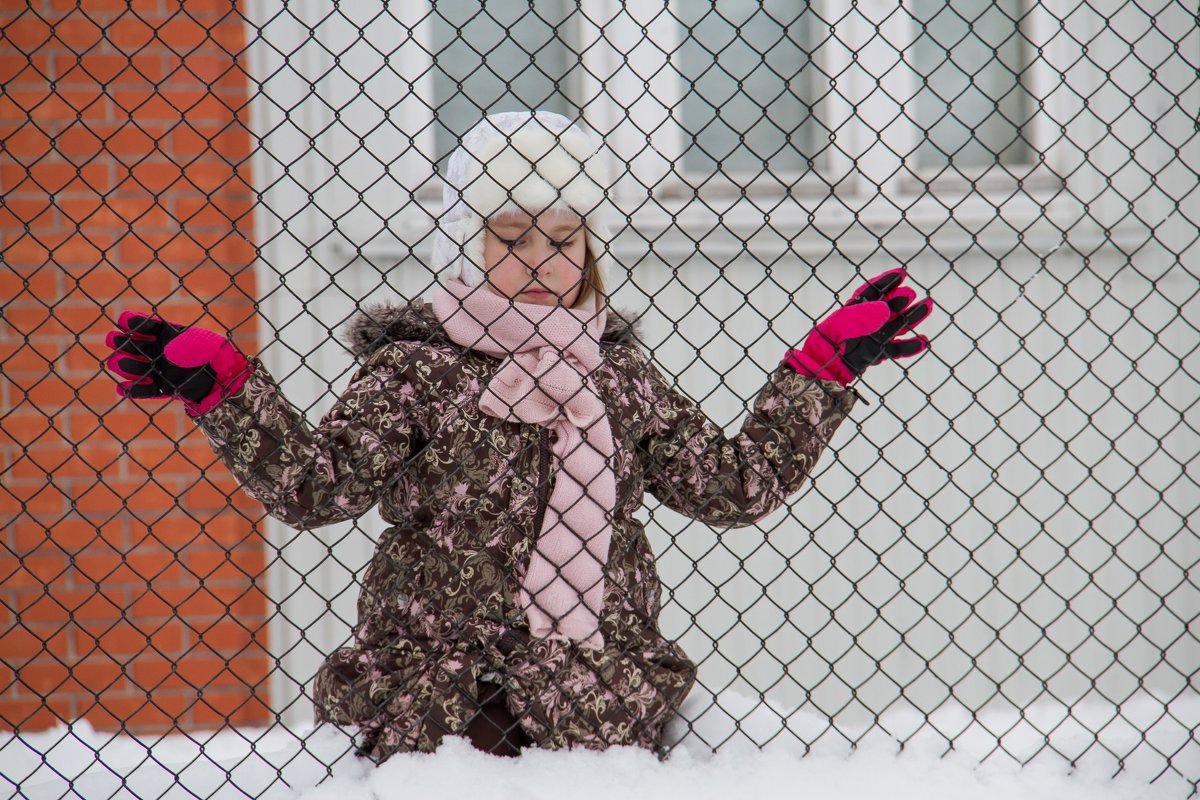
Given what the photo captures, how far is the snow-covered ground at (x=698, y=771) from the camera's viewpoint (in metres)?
1.90

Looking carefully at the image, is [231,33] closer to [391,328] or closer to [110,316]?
[110,316]

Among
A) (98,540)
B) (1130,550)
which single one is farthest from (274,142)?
(1130,550)

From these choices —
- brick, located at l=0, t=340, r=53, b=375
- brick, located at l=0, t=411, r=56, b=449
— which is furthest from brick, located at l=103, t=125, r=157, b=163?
brick, located at l=0, t=411, r=56, b=449

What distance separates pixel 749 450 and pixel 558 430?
0.37 metres

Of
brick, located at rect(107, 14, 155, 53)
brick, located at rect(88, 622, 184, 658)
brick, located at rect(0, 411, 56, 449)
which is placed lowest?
brick, located at rect(88, 622, 184, 658)

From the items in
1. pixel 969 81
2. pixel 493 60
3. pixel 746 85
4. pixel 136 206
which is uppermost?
pixel 969 81

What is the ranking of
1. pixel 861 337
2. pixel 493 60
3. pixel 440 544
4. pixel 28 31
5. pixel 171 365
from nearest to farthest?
pixel 171 365
pixel 440 544
pixel 861 337
pixel 28 31
pixel 493 60

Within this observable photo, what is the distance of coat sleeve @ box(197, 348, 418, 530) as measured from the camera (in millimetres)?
1837

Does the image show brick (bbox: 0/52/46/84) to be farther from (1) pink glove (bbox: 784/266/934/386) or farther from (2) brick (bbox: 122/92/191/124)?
(1) pink glove (bbox: 784/266/934/386)

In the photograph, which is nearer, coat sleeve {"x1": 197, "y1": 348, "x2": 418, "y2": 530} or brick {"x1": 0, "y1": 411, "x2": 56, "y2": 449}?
coat sleeve {"x1": 197, "y1": 348, "x2": 418, "y2": 530}

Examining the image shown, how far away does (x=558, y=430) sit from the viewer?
2.01m

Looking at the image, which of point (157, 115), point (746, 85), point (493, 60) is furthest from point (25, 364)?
point (746, 85)

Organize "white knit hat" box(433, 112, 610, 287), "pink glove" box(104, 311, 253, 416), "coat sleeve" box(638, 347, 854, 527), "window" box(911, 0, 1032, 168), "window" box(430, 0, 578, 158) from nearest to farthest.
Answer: "pink glove" box(104, 311, 253, 416), "white knit hat" box(433, 112, 610, 287), "coat sleeve" box(638, 347, 854, 527), "window" box(430, 0, 578, 158), "window" box(911, 0, 1032, 168)

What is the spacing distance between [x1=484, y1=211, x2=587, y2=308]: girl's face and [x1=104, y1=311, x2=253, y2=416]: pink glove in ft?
1.56
